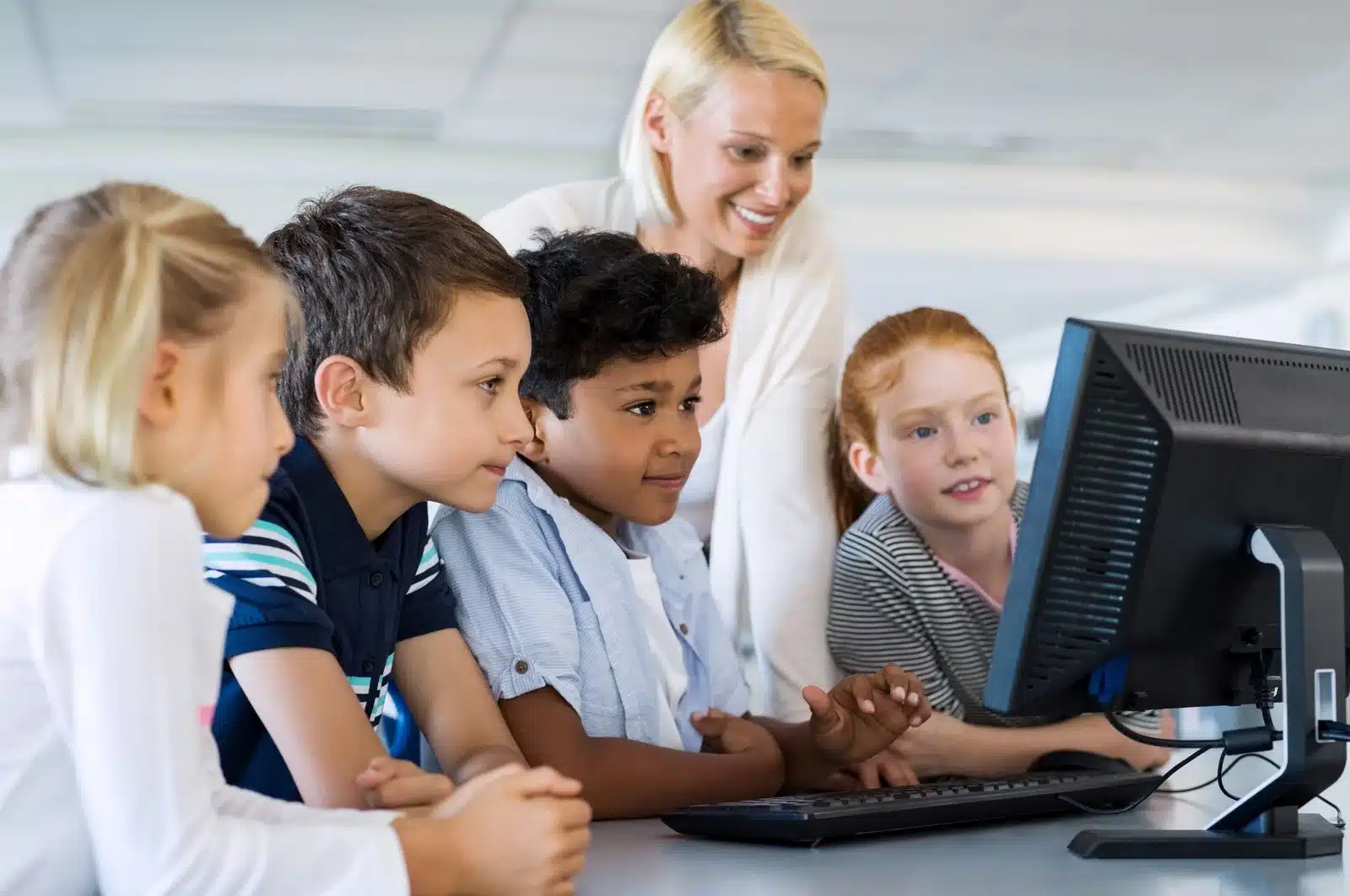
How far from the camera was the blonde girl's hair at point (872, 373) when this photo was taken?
1709 millimetres

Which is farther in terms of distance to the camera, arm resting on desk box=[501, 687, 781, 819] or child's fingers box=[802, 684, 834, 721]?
child's fingers box=[802, 684, 834, 721]

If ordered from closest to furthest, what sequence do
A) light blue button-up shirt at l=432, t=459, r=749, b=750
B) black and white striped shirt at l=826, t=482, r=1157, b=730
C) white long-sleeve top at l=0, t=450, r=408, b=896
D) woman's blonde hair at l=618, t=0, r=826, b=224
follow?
white long-sleeve top at l=0, t=450, r=408, b=896, light blue button-up shirt at l=432, t=459, r=749, b=750, black and white striped shirt at l=826, t=482, r=1157, b=730, woman's blonde hair at l=618, t=0, r=826, b=224

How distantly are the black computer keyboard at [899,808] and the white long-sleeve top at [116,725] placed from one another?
11.8 inches

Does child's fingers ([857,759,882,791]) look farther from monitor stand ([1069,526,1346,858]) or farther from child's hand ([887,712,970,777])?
monitor stand ([1069,526,1346,858])

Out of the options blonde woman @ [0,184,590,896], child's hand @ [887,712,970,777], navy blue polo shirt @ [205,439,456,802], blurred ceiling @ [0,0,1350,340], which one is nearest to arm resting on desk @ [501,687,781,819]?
navy blue polo shirt @ [205,439,456,802]

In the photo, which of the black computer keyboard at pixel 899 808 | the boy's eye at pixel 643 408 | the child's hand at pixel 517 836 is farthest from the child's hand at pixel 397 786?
the boy's eye at pixel 643 408

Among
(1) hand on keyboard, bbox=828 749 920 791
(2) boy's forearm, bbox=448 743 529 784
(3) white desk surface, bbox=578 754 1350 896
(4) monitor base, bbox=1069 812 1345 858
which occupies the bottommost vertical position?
(3) white desk surface, bbox=578 754 1350 896

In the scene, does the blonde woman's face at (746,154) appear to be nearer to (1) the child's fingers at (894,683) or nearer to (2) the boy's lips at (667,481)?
(2) the boy's lips at (667,481)

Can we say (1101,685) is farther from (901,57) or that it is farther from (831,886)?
(901,57)

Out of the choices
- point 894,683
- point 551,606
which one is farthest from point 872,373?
point 551,606

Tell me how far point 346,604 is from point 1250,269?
22.2 ft

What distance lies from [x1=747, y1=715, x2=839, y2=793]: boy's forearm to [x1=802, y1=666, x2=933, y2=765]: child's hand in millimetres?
13

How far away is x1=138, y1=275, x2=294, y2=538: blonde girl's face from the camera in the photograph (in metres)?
0.76

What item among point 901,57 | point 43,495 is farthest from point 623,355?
point 901,57
